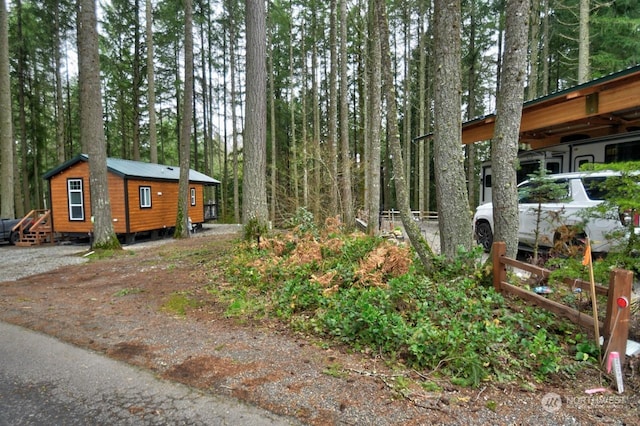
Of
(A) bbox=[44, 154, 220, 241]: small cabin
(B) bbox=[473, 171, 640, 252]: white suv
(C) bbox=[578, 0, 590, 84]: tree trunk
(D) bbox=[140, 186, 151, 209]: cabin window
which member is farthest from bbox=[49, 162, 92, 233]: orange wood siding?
(C) bbox=[578, 0, 590, 84]: tree trunk

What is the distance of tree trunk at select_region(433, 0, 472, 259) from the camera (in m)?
4.21

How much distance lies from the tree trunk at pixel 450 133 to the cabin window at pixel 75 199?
43.4 feet

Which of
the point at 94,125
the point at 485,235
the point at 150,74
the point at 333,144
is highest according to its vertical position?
the point at 150,74

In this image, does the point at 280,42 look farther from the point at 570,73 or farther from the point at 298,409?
the point at 298,409

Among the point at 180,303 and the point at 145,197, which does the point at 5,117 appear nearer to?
the point at 145,197

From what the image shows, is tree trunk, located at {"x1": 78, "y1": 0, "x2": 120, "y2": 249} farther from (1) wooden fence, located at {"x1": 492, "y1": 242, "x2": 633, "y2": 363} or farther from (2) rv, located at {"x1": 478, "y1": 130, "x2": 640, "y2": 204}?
(2) rv, located at {"x1": 478, "y1": 130, "x2": 640, "y2": 204}

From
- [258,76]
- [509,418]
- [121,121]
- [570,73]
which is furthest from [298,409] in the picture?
[121,121]

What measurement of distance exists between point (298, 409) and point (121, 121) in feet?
84.9

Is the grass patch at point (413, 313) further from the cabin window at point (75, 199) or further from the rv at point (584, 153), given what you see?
the cabin window at point (75, 199)

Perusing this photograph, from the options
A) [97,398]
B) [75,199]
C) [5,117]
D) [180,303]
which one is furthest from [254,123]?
[5,117]

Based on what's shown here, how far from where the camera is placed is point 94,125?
29.7 feet

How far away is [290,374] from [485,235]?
652cm

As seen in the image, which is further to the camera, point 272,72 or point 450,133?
point 272,72

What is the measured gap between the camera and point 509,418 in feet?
6.64
